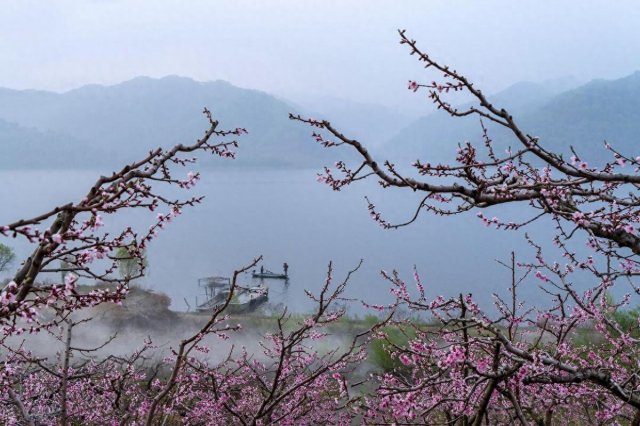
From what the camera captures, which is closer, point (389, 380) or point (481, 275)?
point (389, 380)

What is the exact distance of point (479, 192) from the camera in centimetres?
365

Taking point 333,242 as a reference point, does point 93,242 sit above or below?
below

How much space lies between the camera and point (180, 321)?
957 inches

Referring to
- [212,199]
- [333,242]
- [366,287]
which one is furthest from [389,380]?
[212,199]

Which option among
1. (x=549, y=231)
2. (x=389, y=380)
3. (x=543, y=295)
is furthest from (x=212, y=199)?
(x=389, y=380)

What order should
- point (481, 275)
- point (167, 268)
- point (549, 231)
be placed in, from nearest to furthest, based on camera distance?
point (481, 275)
point (167, 268)
point (549, 231)

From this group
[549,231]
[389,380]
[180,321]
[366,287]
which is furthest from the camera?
[549,231]

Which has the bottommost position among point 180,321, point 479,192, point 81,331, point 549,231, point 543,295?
point 81,331

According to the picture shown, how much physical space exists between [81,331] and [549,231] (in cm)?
10565

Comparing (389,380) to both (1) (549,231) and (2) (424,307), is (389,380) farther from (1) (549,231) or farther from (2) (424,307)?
(1) (549,231)

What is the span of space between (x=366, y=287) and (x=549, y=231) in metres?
62.0

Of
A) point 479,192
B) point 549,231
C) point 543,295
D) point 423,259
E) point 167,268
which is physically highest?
point 549,231

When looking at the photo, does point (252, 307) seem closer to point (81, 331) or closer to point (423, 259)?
point (81, 331)

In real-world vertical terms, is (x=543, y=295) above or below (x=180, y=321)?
above
